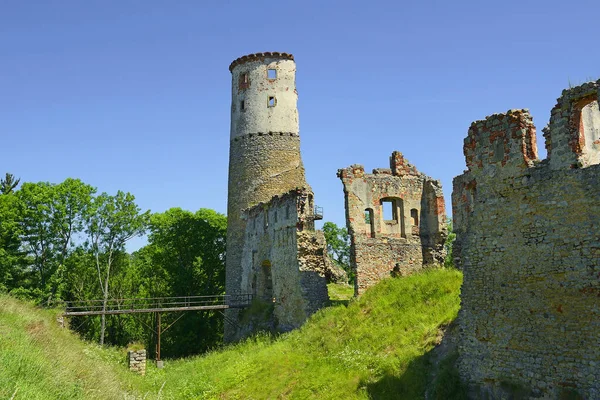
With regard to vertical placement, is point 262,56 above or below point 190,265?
above

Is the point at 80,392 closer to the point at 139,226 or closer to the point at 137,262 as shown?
the point at 139,226

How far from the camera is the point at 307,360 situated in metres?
16.9

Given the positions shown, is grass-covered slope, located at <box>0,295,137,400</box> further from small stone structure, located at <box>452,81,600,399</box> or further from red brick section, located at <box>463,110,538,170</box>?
red brick section, located at <box>463,110,538,170</box>

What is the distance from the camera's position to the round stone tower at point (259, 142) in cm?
2964

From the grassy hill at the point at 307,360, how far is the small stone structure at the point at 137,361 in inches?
14.7

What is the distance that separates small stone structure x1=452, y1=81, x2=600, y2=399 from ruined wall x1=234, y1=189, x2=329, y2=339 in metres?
10.8

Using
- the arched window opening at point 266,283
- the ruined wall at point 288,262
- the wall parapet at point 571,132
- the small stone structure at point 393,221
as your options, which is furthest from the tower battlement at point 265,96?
the wall parapet at point 571,132

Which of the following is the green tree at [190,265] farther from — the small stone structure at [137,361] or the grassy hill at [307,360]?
the grassy hill at [307,360]

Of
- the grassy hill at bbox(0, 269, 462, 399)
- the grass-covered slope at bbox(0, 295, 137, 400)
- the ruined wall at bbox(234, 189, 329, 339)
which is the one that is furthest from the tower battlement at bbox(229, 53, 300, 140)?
the grass-covered slope at bbox(0, 295, 137, 400)

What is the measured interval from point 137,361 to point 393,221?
1158 cm

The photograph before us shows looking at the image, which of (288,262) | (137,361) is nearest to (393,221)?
→ (288,262)

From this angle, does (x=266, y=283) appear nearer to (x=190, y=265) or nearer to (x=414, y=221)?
(x=414, y=221)

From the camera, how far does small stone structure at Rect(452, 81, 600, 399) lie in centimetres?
916

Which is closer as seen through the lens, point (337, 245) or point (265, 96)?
point (265, 96)
